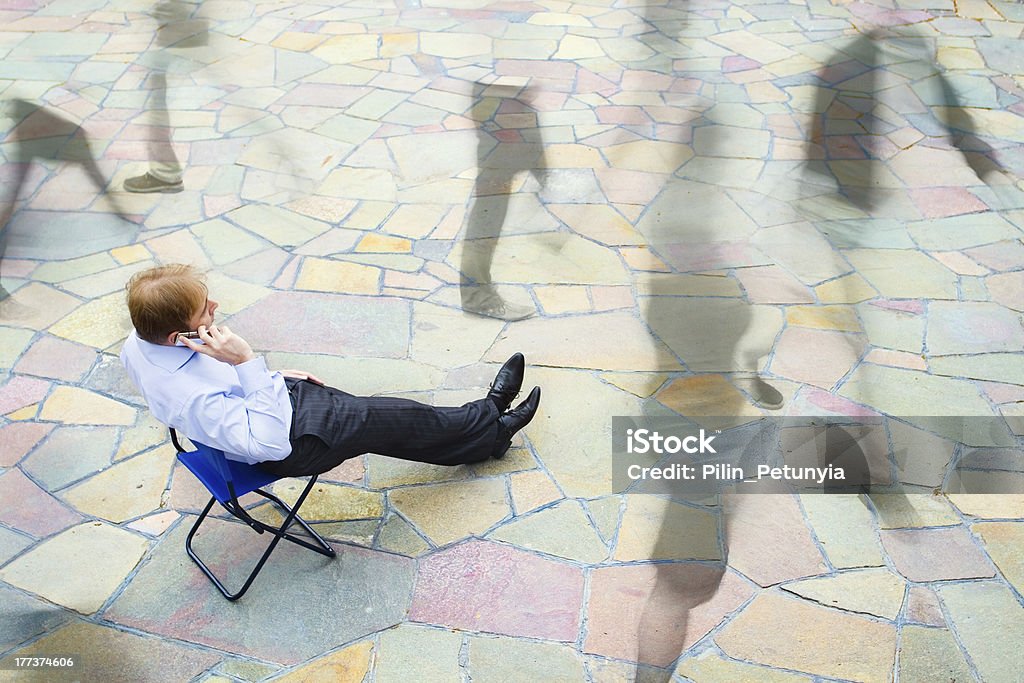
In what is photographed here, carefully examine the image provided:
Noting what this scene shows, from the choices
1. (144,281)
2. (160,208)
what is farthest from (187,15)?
(144,281)

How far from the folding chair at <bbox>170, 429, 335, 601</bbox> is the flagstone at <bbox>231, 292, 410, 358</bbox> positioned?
1.07 meters

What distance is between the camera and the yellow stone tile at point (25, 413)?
11.3 ft

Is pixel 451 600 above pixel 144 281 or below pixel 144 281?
below

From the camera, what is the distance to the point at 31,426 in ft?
11.2

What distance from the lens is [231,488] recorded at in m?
2.50

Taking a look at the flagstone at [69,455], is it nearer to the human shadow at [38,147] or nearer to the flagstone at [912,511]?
the human shadow at [38,147]

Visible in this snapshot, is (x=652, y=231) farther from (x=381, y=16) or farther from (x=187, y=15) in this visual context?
(x=187, y=15)

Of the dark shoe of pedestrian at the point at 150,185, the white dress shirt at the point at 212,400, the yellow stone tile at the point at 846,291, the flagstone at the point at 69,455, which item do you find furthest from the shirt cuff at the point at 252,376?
the dark shoe of pedestrian at the point at 150,185

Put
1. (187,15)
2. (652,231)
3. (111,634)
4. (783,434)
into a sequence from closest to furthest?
(111,634) < (783,434) < (652,231) < (187,15)

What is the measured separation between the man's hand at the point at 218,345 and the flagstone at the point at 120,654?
86 cm

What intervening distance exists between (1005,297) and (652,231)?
1642 mm

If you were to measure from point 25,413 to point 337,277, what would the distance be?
142 centimetres

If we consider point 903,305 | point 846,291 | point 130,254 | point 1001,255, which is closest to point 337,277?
point 130,254

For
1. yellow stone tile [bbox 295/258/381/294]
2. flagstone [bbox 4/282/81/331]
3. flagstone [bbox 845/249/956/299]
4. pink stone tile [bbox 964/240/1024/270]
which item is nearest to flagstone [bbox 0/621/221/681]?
flagstone [bbox 4/282/81/331]
